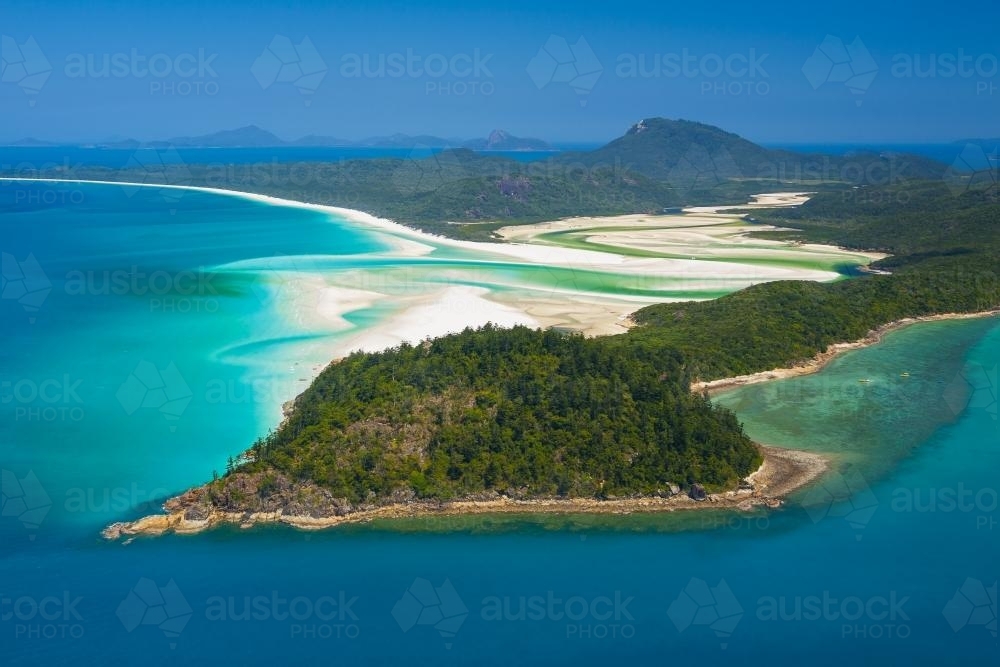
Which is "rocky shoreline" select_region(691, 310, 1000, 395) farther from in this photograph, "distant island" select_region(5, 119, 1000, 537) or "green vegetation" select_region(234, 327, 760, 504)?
"green vegetation" select_region(234, 327, 760, 504)

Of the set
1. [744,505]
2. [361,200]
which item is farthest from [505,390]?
[361,200]

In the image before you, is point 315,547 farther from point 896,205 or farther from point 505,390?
point 896,205

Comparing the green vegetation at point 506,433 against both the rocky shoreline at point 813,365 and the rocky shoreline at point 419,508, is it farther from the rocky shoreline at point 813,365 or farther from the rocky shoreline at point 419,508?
the rocky shoreline at point 813,365

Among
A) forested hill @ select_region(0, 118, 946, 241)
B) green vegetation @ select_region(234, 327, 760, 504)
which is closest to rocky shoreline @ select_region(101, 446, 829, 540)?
green vegetation @ select_region(234, 327, 760, 504)

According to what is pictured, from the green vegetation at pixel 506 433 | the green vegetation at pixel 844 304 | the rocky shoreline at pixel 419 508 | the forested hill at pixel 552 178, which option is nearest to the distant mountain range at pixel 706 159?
the forested hill at pixel 552 178

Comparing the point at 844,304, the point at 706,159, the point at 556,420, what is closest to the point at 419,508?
the point at 556,420

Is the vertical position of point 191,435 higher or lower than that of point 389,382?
lower

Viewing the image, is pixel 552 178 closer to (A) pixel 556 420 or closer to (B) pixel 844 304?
(B) pixel 844 304
